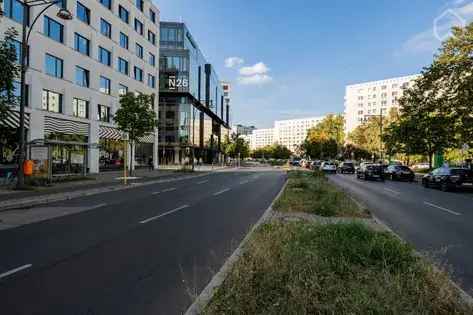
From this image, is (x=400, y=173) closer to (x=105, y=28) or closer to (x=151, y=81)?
(x=105, y=28)

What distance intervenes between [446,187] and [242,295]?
77.2 ft

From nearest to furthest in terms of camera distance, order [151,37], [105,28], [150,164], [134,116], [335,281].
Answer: [335,281] < [134,116] < [105,28] < [150,164] < [151,37]

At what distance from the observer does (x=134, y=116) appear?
2773 centimetres

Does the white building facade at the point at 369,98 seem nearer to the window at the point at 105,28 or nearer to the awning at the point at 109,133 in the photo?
the awning at the point at 109,133

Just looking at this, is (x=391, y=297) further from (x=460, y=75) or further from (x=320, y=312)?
(x=460, y=75)

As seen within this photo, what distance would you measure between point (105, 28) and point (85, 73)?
Result: 650cm

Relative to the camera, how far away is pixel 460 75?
28.3m

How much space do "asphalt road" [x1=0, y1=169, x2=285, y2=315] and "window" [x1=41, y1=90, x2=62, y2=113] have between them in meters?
19.9

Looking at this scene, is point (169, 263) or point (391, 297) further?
point (169, 263)

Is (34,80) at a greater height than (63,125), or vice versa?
(34,80)

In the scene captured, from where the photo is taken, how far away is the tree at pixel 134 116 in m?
27.5

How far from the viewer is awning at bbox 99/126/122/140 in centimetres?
3606

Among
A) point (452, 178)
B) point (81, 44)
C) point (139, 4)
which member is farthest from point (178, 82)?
point (452, 178)

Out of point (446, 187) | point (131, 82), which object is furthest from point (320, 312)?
point (131, 82)
